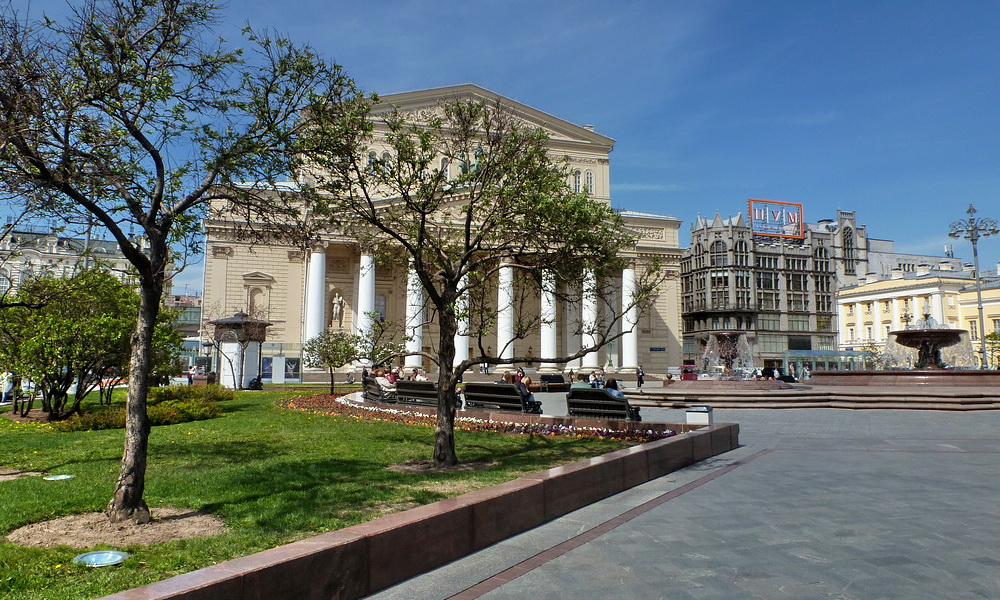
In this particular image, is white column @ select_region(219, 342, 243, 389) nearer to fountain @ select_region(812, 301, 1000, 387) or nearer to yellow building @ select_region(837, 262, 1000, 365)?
fountain @ select_region(812, 301, 1000, 387)

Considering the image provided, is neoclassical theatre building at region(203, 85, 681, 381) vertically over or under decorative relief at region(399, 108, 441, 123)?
under

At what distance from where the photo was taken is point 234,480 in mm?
7363

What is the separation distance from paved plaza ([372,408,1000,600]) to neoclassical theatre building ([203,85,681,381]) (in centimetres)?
2934

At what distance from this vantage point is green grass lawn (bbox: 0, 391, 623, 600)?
4.39 meters

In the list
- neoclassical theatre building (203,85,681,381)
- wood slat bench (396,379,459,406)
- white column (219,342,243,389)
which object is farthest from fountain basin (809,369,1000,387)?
white column (219,342,243,389)

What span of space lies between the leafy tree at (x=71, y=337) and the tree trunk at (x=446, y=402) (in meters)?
8.38

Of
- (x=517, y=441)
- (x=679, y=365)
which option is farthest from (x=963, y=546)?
(x=679, y=365)

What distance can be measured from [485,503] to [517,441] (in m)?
5.76

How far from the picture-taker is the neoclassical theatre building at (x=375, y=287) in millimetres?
41344

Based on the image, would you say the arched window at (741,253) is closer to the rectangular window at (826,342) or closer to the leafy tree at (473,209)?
the rectangular window at (826,342)

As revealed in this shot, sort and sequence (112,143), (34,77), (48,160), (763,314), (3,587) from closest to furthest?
(3,587)
(34,77)
(48,160)
(112,143)
(763,314)

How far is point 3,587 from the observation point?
394cm

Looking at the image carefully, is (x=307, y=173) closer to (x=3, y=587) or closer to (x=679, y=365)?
(x=3, y=587)

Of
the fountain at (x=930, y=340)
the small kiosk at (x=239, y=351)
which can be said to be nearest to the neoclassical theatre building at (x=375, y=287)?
the small kiosk at (x=239, y=351)
